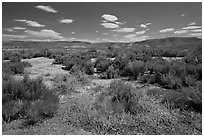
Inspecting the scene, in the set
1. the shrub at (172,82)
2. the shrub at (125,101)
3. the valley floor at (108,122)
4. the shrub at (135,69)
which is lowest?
the valley floor at (108,122)

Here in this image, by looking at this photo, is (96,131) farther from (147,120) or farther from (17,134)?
(17,134)

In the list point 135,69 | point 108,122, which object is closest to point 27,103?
point 108,122

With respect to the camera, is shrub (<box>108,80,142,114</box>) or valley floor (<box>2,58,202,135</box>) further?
shrub (<box>108,80,142,114</box>)

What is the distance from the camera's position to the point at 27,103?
3.95m

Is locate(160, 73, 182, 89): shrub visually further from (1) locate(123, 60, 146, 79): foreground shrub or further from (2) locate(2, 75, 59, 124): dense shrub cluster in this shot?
(2) locate(2, 75, 59, 124): dense shrub cluster

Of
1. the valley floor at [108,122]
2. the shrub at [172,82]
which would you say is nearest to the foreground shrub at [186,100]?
the valley floor at [108,122]

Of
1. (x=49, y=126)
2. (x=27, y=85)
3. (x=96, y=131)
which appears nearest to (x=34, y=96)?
(x=27, y=85)

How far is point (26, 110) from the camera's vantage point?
3.68m

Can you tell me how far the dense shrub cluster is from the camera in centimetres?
361

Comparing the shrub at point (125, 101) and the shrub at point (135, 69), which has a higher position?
the shrub at point (135, 69)

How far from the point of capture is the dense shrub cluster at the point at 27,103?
11.8ft

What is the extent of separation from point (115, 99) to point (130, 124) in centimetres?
117

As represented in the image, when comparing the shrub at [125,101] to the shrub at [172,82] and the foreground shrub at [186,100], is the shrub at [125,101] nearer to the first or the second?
the foreground shrub at [186,100]

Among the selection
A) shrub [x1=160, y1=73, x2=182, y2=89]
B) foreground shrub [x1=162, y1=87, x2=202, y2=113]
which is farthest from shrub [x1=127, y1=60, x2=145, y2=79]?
foreground shrub [x1=162, y1=87, x2=202, y2=113]
